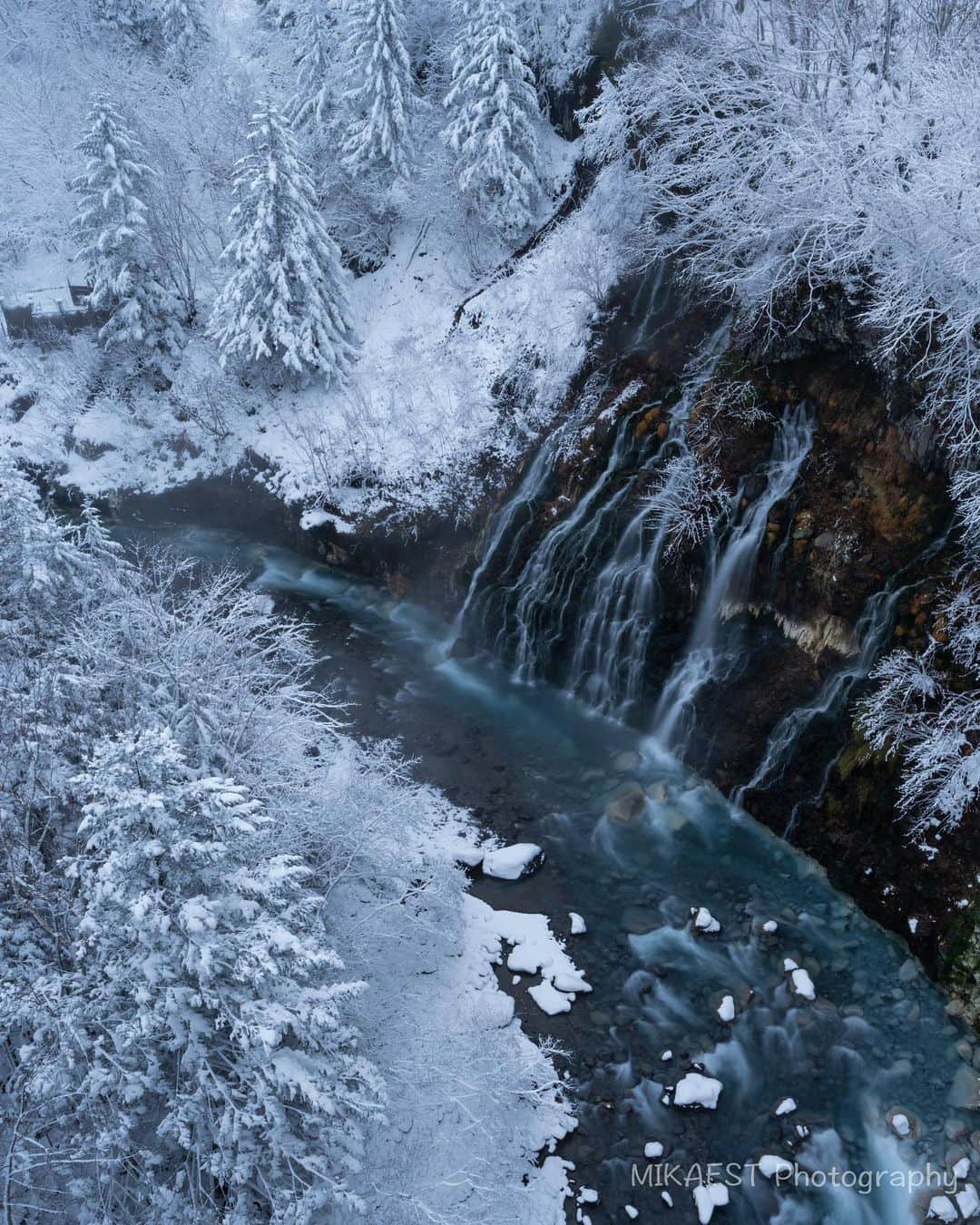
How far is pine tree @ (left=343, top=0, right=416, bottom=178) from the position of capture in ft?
72.7

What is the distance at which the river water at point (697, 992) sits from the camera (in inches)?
313

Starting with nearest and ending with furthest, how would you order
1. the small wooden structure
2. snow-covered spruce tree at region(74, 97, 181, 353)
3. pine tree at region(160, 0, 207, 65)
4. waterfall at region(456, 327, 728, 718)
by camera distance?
waterfall at region(456, 327, 728, 718) < snow-covered spruce tree at region(74, 97, 181, 353) < the small wooden structure < pine tree at region(160, 0, 207, 65)

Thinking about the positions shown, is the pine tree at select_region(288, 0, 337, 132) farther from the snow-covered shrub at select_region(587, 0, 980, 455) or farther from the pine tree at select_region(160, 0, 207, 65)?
the snow-covered shrub at select_region(587, 0, 980, 455)

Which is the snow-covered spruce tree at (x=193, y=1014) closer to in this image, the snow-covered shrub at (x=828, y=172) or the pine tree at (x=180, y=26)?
the snow-covered shrub at (x=828, y=172)

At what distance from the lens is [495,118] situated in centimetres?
2053

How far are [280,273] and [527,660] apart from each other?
13.3 metres

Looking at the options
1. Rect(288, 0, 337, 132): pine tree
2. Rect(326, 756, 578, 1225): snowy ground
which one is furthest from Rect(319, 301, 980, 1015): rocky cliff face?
Rect(288, 0, 337, 132): pine tree

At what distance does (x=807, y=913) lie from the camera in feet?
34.6

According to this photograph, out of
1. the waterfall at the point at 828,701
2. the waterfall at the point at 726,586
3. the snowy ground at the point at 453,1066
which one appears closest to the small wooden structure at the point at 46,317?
the snowy ground at the point at 453,1066

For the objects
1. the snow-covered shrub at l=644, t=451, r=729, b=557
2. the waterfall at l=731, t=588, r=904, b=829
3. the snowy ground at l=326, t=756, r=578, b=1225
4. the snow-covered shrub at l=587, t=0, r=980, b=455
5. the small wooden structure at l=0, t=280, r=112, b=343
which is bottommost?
the snowy ground at l=326, t=756, r=578, b=1225

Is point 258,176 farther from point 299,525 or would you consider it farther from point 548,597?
point 548,597

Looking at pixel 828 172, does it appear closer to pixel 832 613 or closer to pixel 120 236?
pixel 832 613

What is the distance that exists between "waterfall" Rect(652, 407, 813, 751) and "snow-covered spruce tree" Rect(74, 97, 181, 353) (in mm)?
19729

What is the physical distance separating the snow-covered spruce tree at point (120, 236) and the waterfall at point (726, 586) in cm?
1973
